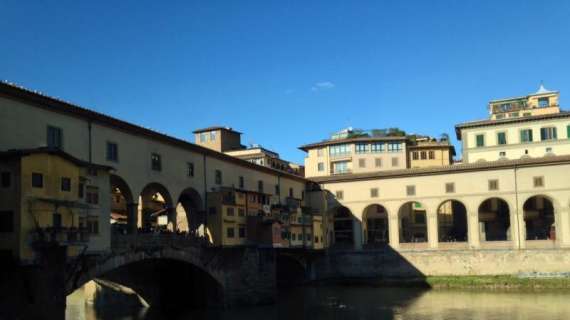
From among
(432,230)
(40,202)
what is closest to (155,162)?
(40,202)

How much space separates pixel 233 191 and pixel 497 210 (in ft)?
135

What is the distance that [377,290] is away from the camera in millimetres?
70938

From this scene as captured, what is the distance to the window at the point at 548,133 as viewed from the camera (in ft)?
270

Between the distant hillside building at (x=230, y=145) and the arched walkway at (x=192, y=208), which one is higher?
the distant hillside building at (x=230, y=145)

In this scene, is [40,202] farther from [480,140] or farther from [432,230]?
[480,140]

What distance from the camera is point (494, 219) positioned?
84312 millimetres

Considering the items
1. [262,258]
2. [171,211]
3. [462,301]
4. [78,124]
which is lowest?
[462,301]

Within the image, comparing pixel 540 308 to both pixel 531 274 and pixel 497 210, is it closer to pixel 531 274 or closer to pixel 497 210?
pixel 531 274

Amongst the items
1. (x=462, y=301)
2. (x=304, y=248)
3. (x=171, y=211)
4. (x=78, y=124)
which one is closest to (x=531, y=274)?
(x=462, y=301)

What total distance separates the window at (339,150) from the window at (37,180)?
68.4 metres

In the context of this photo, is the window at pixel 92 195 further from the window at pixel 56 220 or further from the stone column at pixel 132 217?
the stone column at pixel 132 217

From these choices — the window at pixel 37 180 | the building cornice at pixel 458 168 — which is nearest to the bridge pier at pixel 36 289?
the window at pixel 37 180

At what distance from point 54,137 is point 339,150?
6393cm

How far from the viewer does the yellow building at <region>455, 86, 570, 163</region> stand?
3231 inches
